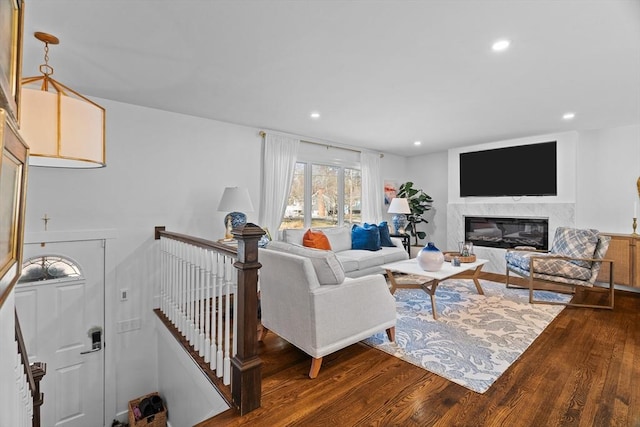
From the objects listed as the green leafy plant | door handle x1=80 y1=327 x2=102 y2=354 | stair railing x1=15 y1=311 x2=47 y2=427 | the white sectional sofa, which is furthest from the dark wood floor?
the green leafy plant

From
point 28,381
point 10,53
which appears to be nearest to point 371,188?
point 28,381

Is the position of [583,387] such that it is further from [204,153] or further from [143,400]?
[204,153]

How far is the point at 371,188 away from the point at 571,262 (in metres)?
3.34

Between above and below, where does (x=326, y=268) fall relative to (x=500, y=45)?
below

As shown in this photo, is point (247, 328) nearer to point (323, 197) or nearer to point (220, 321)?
point (220, 321)

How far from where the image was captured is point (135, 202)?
3475 mm

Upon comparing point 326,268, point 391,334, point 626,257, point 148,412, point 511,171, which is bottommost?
point 148,412

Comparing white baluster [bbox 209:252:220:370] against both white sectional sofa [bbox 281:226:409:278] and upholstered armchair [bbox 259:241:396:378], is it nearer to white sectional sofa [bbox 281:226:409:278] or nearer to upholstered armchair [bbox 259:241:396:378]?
upholstered armchair [bbox 259:241:396:378]

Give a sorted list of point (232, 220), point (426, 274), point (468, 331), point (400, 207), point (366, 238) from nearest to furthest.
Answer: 1. point (468, 331)
2. point (426, 274)
3. point (232, 220)
4. point (366, 238)
5. point (400, 207)

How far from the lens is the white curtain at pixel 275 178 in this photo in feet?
14.9

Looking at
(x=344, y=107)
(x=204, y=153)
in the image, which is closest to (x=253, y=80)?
(x=344, y=107)

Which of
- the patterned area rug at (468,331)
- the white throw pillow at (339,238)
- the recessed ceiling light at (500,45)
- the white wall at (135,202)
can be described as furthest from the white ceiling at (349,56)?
the patterned area rug at (468,331)

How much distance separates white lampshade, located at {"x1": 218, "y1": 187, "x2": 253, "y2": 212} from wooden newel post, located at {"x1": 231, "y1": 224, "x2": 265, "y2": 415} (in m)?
1.89

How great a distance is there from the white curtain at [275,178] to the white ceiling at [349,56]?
2.44 ft
